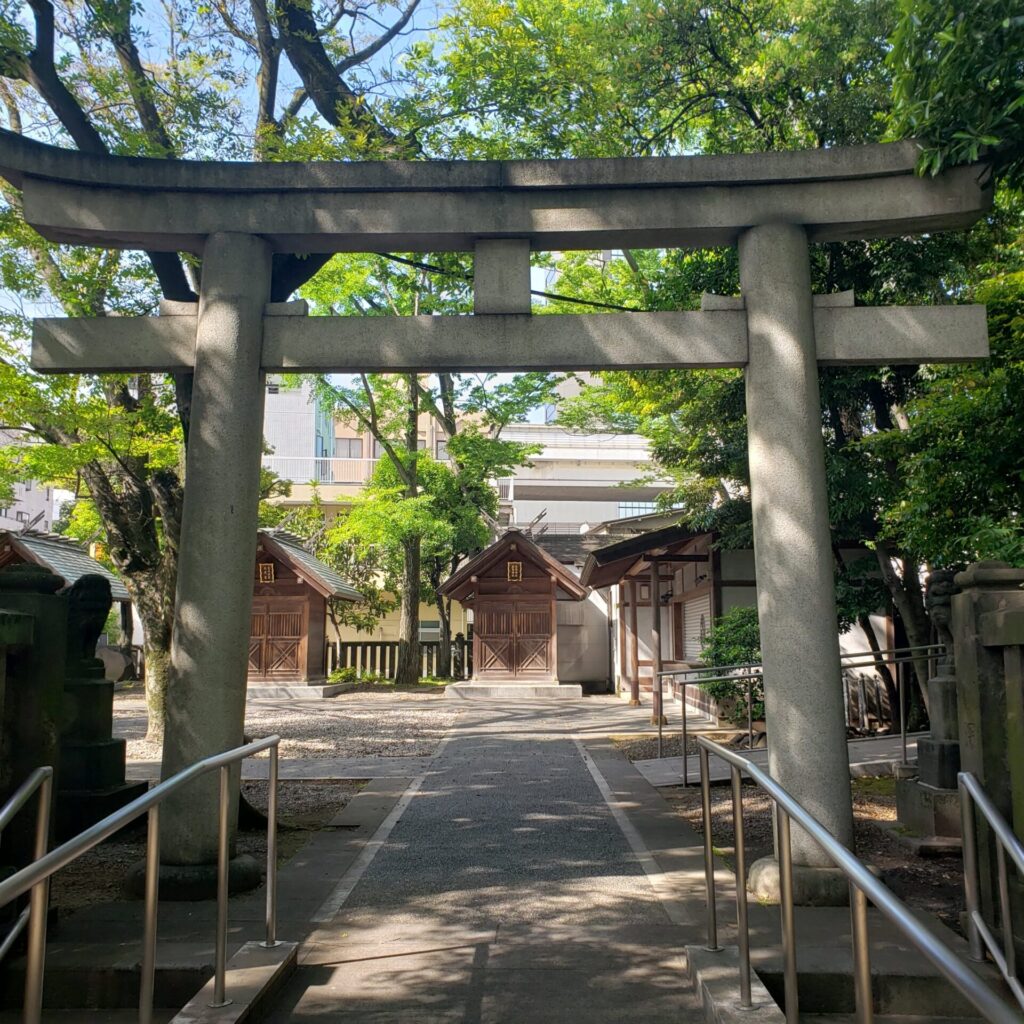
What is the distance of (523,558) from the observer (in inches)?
1005

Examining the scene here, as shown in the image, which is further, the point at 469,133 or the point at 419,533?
the point at 419,533

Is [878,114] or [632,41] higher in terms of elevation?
[632,41]

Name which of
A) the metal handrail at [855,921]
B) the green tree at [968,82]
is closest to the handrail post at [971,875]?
the metal handrail at [855,921]

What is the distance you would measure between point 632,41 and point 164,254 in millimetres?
6462

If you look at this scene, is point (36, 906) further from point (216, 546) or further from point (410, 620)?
point (410, 620)

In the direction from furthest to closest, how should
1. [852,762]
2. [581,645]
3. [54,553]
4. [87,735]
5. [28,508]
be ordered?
[28,508] < [581,645] < [54,553] < [852,762] < [87,735]

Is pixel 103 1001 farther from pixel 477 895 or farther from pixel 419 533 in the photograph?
pixel 419 533

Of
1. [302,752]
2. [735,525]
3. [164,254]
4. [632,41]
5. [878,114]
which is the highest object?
[632,41]

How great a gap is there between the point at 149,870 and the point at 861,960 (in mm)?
2689

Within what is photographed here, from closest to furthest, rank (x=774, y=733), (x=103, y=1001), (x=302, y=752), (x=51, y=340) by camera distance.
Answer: (x=103, y=1001), (x=774, y=733), (x=51, y=340), (x=302, y=752)

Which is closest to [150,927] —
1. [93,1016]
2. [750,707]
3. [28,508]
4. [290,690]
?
[93,1016]

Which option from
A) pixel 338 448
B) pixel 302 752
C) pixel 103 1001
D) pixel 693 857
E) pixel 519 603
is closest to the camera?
pixel 103 1001

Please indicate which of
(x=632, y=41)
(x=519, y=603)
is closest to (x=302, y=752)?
(x=632, y=41)

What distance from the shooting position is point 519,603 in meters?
25.8
